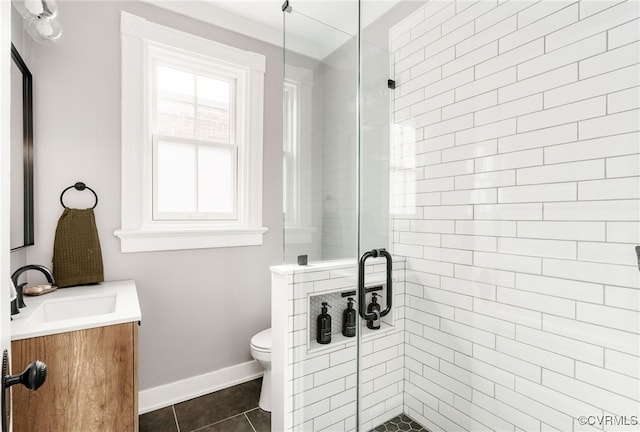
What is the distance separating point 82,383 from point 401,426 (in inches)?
53.6

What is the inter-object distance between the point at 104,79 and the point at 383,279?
1.92 m

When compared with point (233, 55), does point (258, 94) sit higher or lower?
lower

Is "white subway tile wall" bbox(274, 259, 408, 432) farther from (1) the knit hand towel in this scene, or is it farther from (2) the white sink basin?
(1) the knit hand towel

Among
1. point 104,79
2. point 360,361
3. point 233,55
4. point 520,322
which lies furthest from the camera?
point 233,55

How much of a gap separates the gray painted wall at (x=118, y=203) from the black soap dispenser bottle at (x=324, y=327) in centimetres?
97

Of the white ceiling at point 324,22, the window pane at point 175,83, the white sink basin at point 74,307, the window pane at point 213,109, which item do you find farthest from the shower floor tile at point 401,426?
the window pane at point 175,83

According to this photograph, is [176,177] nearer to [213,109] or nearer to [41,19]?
[213,109]

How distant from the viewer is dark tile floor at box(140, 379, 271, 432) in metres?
1.75

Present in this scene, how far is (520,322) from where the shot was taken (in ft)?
4.21

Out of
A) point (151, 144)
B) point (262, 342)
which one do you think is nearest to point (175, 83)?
point (151, 144)

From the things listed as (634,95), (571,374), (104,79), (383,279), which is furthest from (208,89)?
(571,374)

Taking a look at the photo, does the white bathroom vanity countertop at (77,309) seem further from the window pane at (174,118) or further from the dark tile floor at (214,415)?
the window pane at (174,118)

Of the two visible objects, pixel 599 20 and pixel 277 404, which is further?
pixel 277 404

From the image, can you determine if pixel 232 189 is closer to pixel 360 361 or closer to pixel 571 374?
pixel 360 361
